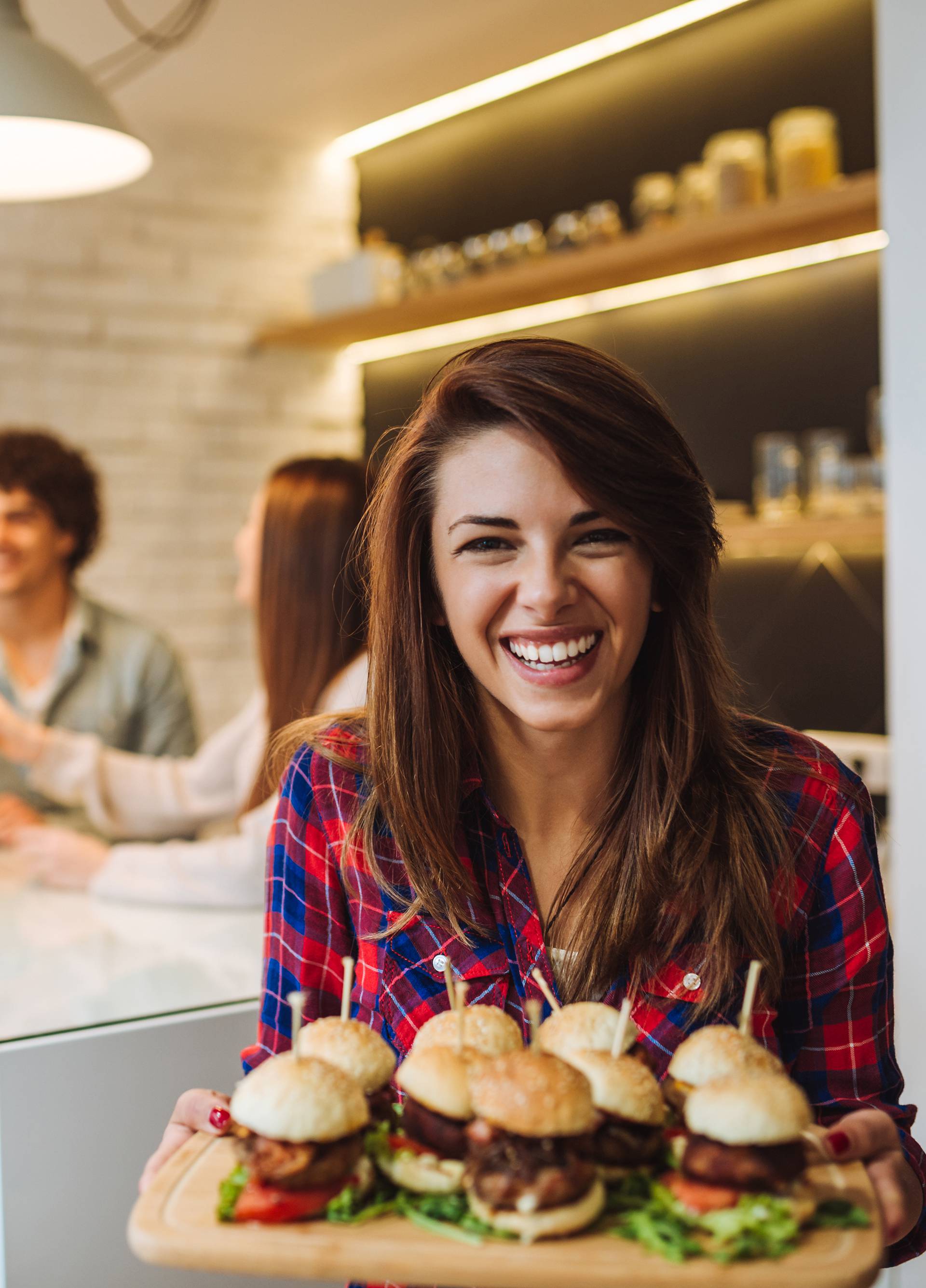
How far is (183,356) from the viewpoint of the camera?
168 inches

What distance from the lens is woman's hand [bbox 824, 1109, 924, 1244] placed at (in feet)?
2.95

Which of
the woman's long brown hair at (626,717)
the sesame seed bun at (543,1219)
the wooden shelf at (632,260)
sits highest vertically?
the wooden shelf at (632,260)

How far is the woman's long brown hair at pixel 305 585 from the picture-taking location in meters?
2.17

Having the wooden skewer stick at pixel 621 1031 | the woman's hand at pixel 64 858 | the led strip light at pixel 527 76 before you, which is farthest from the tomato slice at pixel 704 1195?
the led strip light at pixel 527 76

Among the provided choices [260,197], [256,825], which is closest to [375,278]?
[260,197]

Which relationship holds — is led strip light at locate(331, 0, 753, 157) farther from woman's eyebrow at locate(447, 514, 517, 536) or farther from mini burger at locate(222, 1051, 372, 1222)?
mini burger at locate(222, 1051, 372, 1222)

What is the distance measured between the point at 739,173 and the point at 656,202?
0.31 metres

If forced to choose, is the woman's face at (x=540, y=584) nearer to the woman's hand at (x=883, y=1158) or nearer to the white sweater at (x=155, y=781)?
the woman's hand at (x=883, y=1158)

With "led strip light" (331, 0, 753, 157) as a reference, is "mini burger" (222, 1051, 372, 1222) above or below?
below

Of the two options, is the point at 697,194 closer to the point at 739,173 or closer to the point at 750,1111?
the point at 739,173

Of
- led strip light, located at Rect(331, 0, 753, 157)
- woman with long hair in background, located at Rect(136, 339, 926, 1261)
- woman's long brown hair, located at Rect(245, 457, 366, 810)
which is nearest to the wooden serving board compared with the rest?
woman with long hair in background, located at Rect(136, 339, 926, 1261)

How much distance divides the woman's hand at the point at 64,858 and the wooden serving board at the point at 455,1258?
1219 mm

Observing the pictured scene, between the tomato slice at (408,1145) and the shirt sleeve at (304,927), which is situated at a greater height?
the shirt sleeve at (304,927)

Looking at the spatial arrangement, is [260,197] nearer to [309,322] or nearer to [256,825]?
[309,322]
